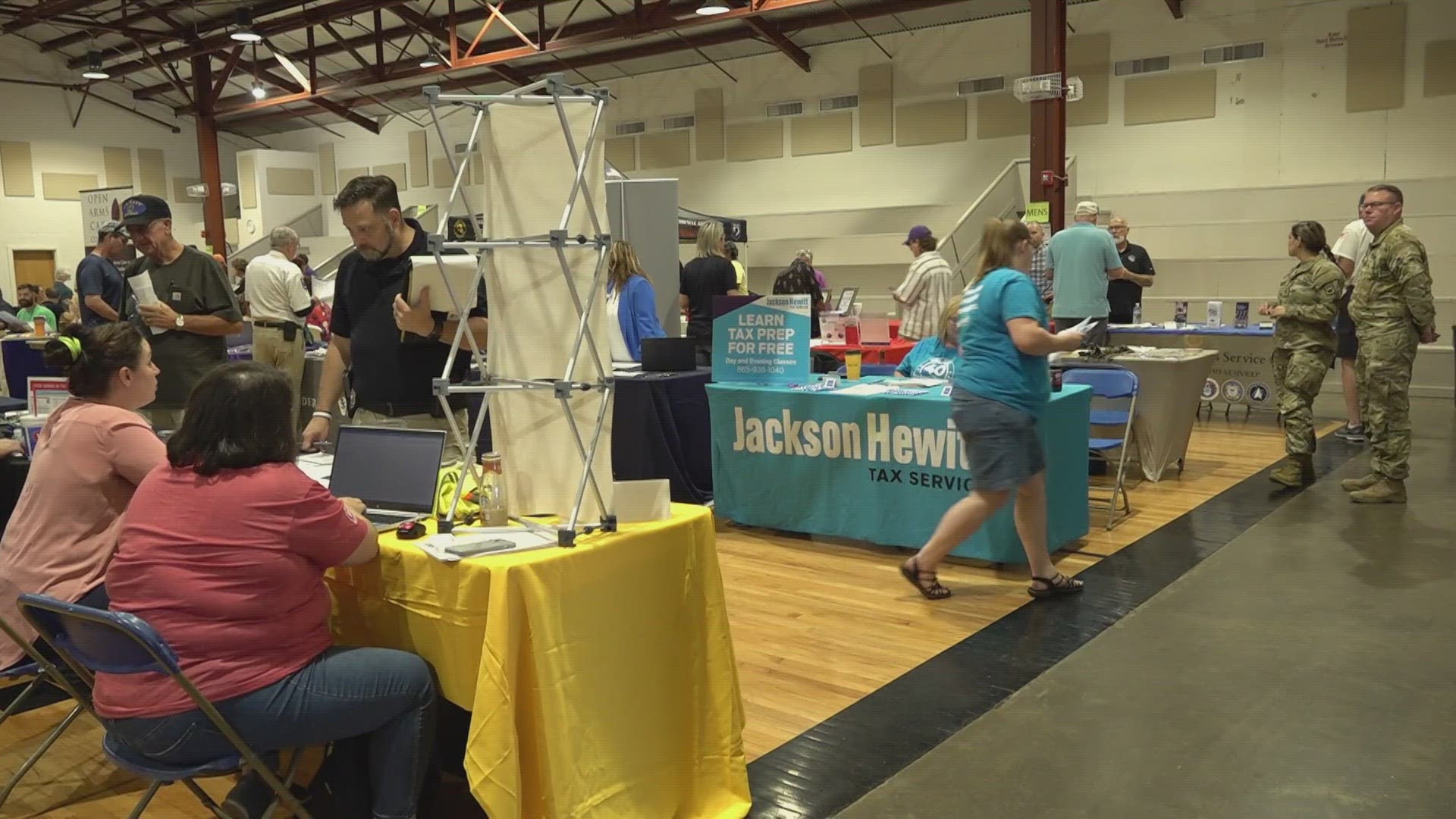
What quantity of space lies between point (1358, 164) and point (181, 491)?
35.3 ft

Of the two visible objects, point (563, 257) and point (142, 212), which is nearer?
point (563, 257)

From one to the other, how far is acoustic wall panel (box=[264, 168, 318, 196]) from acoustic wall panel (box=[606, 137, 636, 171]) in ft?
20.8

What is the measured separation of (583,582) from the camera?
2043mm

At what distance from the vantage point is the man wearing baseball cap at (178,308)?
3932 mm

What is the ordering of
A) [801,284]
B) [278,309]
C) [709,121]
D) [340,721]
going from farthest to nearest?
[709,121]
[801,284]
[278,309]
[340,721]

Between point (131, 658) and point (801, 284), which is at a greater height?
point (801, 284)

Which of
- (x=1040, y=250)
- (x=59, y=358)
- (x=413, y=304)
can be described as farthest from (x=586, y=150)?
(x=1040, y=250)

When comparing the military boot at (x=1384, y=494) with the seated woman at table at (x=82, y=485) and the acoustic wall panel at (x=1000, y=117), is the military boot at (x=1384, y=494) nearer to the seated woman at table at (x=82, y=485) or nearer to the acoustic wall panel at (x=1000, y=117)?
the seated woman at table at (x=82, y=485)

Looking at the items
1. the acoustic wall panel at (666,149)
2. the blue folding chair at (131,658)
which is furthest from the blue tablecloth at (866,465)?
the acoustic wall panel at (666,149)

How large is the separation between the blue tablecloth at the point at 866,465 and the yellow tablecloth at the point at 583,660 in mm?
2076

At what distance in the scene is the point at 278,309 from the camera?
251 inches

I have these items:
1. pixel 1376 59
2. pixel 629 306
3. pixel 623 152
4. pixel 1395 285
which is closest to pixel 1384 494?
pixel 1395 285

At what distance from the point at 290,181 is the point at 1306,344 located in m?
17.2

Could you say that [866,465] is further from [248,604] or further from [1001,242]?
[248,604]
